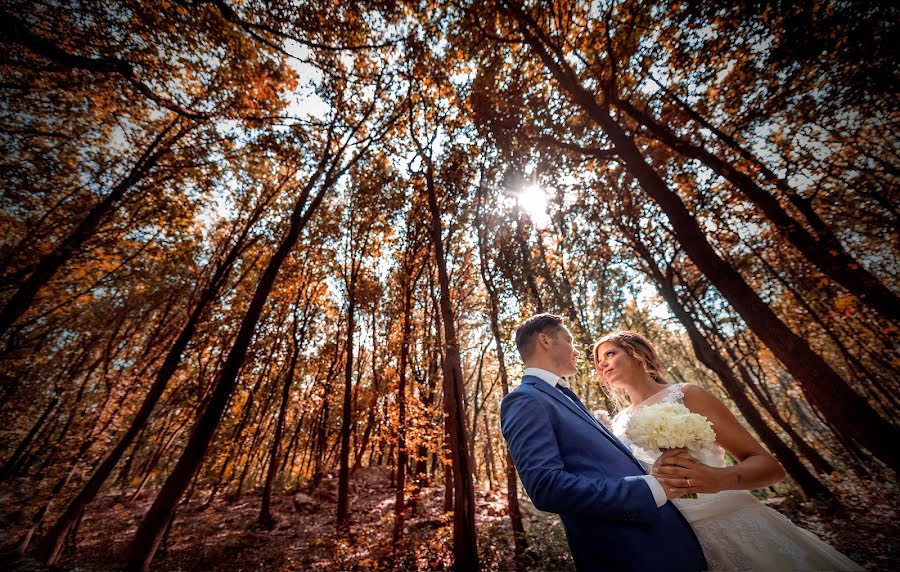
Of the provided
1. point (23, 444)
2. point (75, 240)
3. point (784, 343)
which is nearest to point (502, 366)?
point (784, 343)

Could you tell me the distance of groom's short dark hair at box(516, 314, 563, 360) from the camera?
9.22 ft

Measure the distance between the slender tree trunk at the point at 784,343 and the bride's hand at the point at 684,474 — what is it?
14.4 ft

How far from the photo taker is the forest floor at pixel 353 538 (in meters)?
8.06

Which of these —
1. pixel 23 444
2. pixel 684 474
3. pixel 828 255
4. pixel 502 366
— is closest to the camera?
pixel 684 474

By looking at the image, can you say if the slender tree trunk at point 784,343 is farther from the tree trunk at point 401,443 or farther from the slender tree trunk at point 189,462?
the slender tree trunk at point 189,462

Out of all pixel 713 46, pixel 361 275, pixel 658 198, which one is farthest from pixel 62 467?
pixel 713 46

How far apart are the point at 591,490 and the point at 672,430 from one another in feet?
2.45

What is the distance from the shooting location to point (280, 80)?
321 inches

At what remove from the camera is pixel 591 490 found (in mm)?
1683

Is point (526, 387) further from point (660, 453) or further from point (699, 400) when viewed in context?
point (699, 400)

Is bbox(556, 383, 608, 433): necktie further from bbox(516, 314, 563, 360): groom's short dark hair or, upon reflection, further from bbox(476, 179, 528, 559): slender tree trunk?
bbox(476, 179, 528, 559): slender tree trunk

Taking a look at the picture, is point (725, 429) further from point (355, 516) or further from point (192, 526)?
point (192, 526)

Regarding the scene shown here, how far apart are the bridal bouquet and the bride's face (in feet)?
3.49

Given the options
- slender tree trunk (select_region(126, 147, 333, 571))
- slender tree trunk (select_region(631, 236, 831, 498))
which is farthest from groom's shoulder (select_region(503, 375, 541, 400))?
slender tree trunk (select_region(631, 236, 831, 498))
